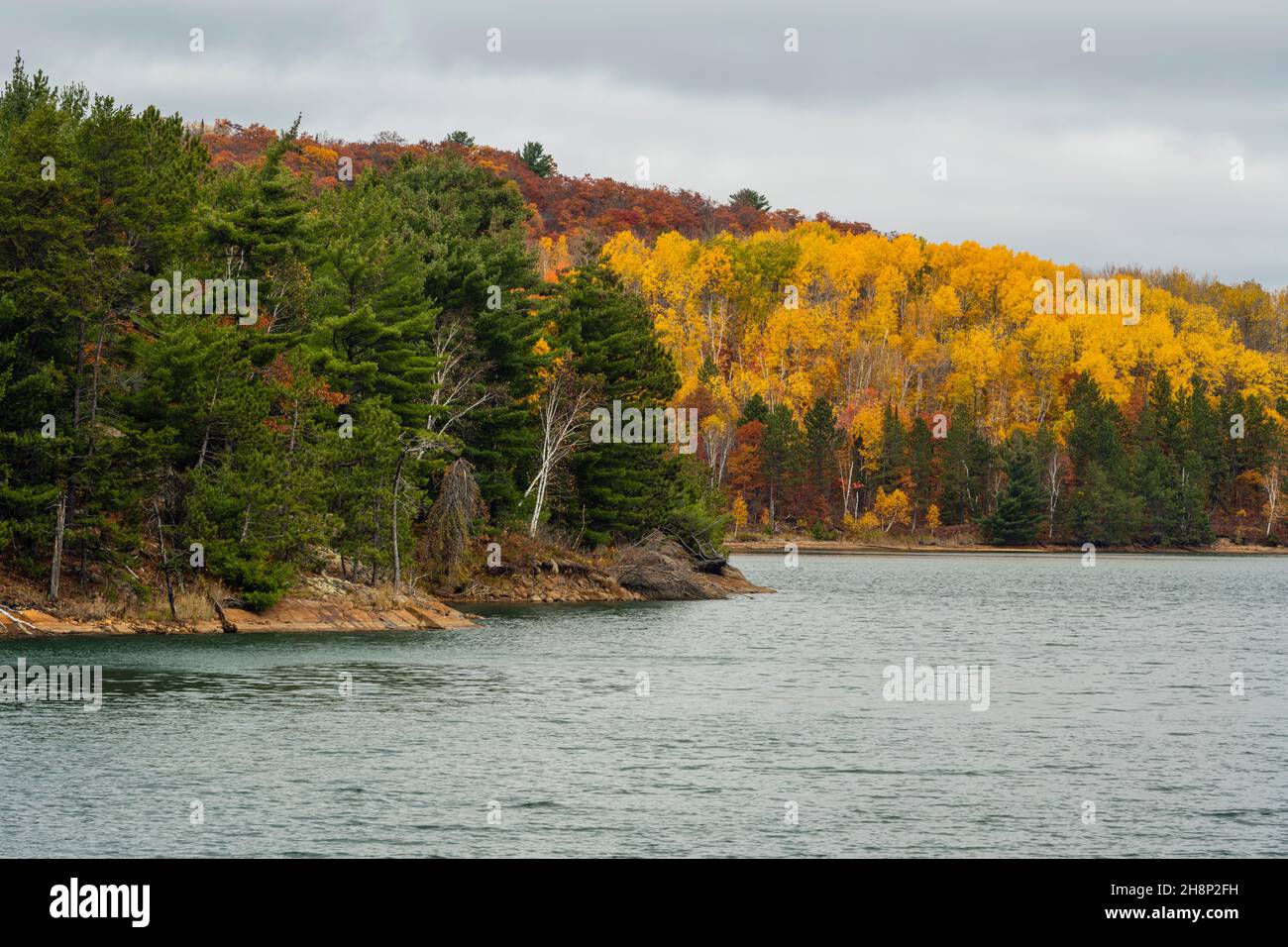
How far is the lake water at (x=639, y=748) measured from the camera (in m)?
24.3

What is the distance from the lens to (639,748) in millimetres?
32062

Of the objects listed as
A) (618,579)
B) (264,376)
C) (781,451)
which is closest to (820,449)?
(781,451)

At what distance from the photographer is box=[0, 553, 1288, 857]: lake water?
955 inches

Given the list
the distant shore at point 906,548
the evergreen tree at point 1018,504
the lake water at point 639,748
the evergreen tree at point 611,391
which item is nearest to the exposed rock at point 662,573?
the evergreen tree at point 611,391

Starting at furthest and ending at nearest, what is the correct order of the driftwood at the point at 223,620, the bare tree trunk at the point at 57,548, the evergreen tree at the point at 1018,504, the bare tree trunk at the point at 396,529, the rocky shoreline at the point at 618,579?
the evergreen tree at the point at 1018,504 < the rocky shoreline at the point at 618,579 < the bare tree trunk at the point at 396,529 < the driftwood at the point at 223,620 < the bare tree trunk at the point at 57,548

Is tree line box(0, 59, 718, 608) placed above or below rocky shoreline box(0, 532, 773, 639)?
above

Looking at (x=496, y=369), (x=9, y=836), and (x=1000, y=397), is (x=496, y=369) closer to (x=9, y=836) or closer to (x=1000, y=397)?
(x=9, y=836)

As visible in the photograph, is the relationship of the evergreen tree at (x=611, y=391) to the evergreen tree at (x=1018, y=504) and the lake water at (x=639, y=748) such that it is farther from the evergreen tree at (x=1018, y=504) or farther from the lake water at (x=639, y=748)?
the evergreen tree at (x=1018, y=504)

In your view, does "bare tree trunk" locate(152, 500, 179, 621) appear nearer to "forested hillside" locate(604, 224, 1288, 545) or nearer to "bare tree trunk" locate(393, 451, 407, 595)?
"bare tree trunk" locate(393, 451, 407, 595)

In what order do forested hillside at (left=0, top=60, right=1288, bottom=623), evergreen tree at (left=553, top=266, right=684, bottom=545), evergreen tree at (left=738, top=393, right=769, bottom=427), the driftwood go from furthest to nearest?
evergreen tree at (left=738, top=393, right=769, bottom=427) < evergreen tree at (left=553, top=266, right=684, bottom=545) < the driftwood < forested hillside at (left=0, top=60, right=1288, bottom=623)

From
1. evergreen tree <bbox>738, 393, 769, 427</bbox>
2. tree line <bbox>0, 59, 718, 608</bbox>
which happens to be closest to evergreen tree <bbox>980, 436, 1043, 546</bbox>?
evergreen tree <bbox>738, 393, 769, 427</bbox>

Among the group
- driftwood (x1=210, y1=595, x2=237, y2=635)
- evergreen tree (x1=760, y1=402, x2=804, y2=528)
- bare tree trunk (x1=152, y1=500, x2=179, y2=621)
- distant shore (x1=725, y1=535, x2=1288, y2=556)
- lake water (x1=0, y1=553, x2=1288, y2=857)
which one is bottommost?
distant shore (x1=725, y1=535, x2=1288, y2=556)
